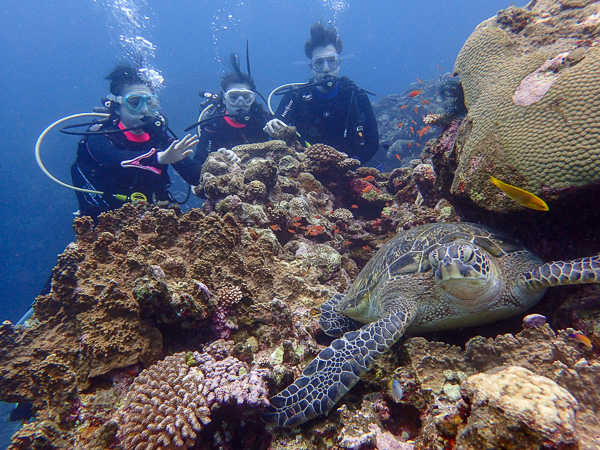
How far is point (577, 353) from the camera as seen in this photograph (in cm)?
142

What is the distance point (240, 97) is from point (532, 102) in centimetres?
824

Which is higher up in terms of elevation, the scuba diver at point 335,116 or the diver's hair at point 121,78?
the diver's hair at point 121,78

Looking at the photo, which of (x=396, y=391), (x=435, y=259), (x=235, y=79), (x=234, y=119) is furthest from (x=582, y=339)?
(x=235, y=79)

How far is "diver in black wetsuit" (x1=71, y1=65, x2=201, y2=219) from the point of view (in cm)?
567

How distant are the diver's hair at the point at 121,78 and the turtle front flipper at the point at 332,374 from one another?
292 inches

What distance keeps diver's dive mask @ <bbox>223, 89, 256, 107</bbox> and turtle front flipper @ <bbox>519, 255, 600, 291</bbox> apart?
29.5ft

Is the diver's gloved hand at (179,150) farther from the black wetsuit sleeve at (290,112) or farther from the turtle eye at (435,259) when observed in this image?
the black wetsuit sleeve at (290,112)

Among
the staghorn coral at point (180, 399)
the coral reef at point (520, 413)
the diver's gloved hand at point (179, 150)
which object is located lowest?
the coral reef at point (520, 413)

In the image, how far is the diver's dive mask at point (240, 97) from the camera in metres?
8.87

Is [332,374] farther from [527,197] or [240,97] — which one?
[240,97]

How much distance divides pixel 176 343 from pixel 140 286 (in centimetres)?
74

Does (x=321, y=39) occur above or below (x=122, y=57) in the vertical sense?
below

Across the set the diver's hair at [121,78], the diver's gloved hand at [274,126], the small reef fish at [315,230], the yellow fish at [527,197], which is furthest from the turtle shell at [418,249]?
the diver's hair at [121,78]

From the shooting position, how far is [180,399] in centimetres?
178
